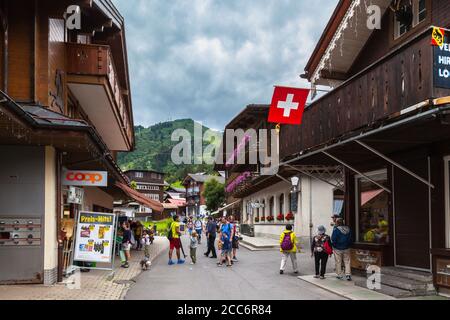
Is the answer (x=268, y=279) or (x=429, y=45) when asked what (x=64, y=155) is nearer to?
(x=268, y=279)

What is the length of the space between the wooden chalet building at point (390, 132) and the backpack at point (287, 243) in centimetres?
175

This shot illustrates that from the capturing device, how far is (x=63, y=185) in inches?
506

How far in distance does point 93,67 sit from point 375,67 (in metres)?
8.15

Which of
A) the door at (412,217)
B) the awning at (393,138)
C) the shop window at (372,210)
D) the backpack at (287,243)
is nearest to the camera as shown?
the awning at (393,138)

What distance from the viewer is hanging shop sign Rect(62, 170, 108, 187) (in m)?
12.5

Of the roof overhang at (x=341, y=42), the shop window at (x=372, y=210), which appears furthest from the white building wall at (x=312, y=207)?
the shop window at (x=372, y=210)

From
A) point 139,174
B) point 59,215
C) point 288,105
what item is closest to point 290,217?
point 288,105

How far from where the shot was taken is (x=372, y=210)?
45.9ft

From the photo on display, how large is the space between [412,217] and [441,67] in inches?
186

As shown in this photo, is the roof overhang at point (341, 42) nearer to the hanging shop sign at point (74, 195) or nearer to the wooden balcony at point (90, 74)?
the wooden balcony at point (90, 74)

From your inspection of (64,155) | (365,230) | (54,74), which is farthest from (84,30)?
(365,230)

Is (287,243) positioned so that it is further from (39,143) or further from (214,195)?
(214,195)

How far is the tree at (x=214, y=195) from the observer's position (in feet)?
235

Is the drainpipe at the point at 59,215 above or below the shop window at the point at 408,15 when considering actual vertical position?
below
